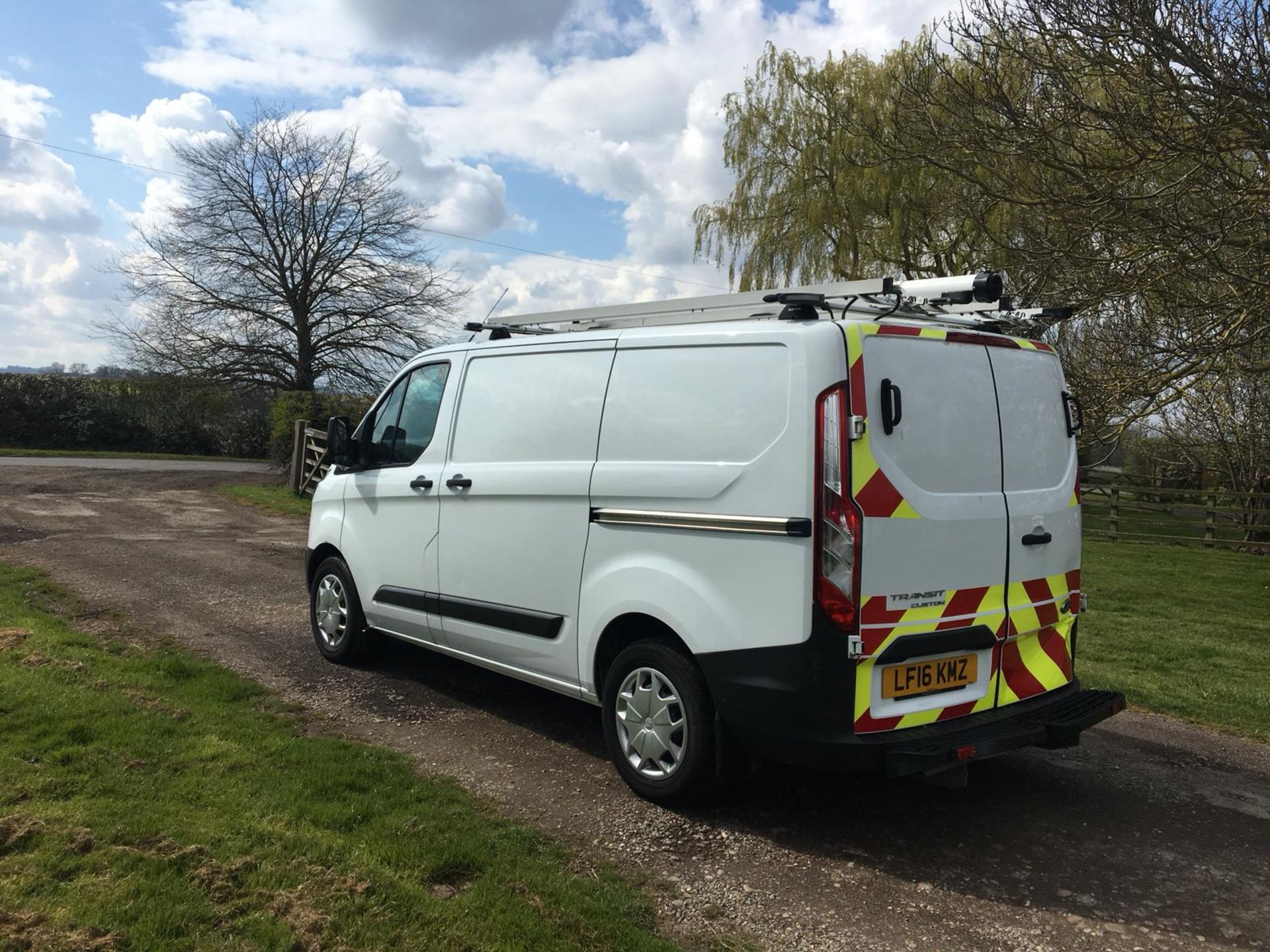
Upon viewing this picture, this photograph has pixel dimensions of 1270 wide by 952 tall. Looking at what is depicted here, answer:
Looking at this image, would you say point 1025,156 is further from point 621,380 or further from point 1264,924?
point 1264,924

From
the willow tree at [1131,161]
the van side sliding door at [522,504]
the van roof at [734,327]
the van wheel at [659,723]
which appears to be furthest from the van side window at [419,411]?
the willow tree at [1131,161]

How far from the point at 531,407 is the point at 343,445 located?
1875 millimetres

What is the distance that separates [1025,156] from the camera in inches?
375

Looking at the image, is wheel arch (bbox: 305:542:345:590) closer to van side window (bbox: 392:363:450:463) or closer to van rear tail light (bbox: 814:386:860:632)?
van side window (bbox: 392:363:450:463)

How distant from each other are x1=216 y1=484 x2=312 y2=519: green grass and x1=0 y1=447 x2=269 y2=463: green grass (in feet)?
35.7

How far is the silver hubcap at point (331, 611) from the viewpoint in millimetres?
6535

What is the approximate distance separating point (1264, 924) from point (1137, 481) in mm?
21449

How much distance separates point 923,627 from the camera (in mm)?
3877

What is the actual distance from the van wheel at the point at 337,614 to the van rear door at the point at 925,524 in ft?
12.6

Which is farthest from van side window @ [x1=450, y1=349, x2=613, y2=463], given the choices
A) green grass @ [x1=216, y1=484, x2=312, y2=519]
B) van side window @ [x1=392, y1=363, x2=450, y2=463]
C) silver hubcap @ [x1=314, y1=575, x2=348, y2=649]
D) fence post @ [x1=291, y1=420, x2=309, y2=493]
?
fence post @ [x1=291, y1=420, x2=309, y2=493]

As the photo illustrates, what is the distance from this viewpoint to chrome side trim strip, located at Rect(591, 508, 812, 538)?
3703 mm

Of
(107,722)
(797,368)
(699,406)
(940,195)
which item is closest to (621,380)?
(699,406)

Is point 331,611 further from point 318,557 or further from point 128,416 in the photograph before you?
point 128,416

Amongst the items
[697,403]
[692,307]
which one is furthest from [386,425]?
[697,403]
